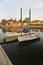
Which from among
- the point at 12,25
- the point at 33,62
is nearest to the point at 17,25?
the point at 12,25

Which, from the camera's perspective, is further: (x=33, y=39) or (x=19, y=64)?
(x=33, y=39)

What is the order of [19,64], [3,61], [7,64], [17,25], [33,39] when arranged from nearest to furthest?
[7,64] < [3,61] < [19,64] < [33,39] < [17,25]

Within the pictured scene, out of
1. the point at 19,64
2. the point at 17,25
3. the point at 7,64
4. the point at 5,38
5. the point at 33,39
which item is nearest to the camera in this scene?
the point at 7,64

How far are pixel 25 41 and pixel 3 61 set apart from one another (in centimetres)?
1151

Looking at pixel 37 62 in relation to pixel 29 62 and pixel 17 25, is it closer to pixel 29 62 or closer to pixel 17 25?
pixel 29 62

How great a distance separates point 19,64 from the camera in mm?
9742

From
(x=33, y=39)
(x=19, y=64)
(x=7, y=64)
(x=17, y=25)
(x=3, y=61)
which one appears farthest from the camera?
(x=17, y=25)

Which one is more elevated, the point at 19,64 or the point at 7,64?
the point at 7,64

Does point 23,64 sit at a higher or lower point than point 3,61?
lower

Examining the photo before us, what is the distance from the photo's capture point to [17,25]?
38.9 meters

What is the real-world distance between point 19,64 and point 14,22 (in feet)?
104

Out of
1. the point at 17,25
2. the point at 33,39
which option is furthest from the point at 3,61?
the point at 17,25

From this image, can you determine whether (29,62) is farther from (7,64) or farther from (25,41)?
(25,41)

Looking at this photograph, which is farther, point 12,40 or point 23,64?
point 12,40
